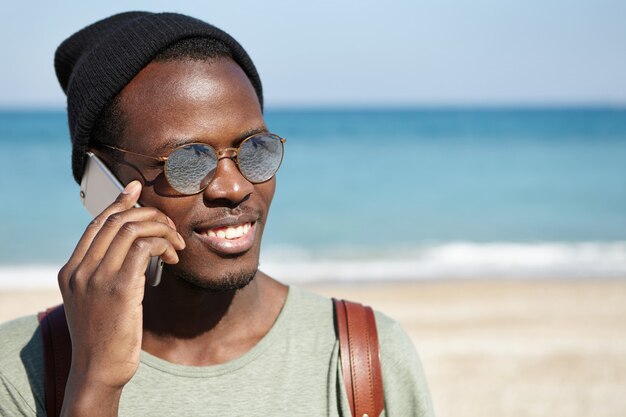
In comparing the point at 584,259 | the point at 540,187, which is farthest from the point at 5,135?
the point at 584,259

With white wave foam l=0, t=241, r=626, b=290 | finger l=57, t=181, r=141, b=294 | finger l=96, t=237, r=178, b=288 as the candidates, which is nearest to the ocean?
white wave foam l=0, t=241, r=626, b=290

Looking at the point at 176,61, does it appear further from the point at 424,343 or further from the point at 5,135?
the point at 5,135

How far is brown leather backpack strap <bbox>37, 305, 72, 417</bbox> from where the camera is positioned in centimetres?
240

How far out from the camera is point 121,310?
2203 millimetres

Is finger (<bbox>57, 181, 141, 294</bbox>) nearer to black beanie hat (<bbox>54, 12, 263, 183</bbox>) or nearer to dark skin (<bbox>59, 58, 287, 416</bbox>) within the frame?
dark skin (<bbox>59, 58, 287, 416</bbox>)

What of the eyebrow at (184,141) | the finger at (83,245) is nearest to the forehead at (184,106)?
the eyebrow at (184,141)

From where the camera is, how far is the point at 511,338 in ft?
33.0

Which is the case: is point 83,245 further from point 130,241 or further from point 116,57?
point 116,57

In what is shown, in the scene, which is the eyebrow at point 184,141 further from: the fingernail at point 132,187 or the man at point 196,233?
the fingernail at point 132,187

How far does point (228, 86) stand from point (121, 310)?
81 cm

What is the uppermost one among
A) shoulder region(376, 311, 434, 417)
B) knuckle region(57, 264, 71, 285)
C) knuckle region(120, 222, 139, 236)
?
knuckle region(120, 222, 139, 236)

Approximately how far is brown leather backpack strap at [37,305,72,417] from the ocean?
11.1m

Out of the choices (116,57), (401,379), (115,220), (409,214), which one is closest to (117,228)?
(115,220)

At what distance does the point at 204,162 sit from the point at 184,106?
0.61 ft
